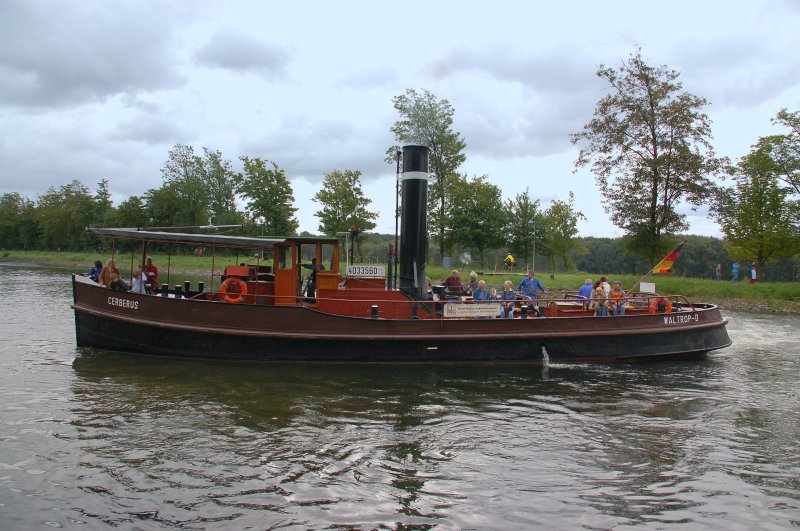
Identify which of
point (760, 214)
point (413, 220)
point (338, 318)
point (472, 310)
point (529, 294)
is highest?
point (760, 214)

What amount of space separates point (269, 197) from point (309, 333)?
3372 cm

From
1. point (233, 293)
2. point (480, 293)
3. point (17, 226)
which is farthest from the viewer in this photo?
point (17, 226)

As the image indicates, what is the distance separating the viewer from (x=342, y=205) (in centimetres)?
3800

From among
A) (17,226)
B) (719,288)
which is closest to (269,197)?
(719,288)

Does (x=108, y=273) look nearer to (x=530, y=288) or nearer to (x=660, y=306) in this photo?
(x=530, y=288)

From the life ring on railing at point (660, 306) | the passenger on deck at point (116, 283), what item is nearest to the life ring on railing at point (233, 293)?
the passenger on deck at point (116, 283)

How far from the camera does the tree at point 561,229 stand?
40.2m

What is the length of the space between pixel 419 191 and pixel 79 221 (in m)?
64.8

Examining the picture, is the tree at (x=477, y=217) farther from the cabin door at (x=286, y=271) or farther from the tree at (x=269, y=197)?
the cabin door at (x=286, y=271)

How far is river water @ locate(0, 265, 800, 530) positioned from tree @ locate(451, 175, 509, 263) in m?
23.8

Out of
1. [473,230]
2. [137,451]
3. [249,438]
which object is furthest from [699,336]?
[473,230]

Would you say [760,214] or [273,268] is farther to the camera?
[760,214]

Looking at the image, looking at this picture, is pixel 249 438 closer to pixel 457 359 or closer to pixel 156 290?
pixel 457 359

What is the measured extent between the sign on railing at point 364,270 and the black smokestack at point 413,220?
531 mm
